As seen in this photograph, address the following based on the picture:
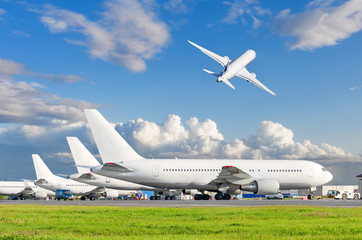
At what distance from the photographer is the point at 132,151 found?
1919 inches

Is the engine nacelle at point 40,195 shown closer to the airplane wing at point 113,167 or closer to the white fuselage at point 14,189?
the white fuselage at point 14,189

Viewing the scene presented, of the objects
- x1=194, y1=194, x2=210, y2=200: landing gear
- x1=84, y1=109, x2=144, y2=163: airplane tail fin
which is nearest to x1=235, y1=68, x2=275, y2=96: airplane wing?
x1=194, y1=194, x2=210, y2=200: landing gear

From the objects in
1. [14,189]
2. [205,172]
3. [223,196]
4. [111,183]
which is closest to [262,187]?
[223,196]

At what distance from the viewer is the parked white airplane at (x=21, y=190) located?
292 feet

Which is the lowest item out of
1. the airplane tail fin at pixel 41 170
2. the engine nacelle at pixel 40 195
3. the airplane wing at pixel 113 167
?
the engine nacelle at pixel 40 195

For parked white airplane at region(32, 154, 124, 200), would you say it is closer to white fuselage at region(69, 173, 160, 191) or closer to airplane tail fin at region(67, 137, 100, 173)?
airplane tail fin at region(67, 137, 100, 173)

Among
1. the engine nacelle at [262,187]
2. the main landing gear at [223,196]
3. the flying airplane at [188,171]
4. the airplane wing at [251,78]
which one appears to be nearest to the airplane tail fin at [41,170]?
the flying airplane at [188,171]

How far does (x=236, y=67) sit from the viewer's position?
49.0 m

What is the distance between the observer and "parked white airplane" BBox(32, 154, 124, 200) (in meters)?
76.6

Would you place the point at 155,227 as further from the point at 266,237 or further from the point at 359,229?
the point at 359,229

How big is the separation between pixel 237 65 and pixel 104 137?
56.4 feet

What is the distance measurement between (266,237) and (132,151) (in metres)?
36.4

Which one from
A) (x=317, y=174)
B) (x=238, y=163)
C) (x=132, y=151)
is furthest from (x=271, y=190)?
(x=132, y=151)

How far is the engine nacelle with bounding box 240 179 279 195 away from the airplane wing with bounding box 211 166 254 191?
27.2 inches
